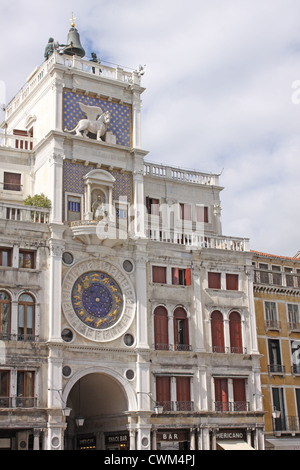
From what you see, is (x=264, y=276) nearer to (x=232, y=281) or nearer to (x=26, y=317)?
(x=232, y=281)

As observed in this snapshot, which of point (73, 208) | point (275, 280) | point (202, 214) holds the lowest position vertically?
point (275, 280)

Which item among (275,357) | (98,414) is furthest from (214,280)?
(98,414)

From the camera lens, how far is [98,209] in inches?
1898

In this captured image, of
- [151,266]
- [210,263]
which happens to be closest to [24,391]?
[151,266]

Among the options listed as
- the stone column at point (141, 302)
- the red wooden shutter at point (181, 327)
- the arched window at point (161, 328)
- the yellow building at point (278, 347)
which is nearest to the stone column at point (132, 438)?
the stone column at point (141, 302)

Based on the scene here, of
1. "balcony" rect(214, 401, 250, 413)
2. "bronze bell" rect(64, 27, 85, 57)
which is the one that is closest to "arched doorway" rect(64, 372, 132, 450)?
"balcony" rect(214, 401, 250, 413)

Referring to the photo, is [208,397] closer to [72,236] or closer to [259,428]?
[259,428]

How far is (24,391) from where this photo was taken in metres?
43.0

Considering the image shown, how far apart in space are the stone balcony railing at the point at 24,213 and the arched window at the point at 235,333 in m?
14.1

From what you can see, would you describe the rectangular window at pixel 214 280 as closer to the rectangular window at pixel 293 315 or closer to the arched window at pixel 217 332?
the arched window at pixel 217 332

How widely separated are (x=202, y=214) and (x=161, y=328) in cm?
1037

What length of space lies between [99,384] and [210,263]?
1066cm

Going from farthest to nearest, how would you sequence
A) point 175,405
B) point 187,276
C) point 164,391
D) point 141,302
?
point 187,276
point 141,302
point 164,391
point 175,405

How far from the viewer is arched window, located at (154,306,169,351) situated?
4819cm
